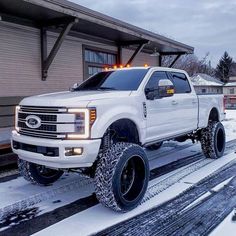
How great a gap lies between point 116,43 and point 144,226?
35.4 ft

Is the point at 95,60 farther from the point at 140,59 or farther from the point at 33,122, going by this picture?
the point at 33,122

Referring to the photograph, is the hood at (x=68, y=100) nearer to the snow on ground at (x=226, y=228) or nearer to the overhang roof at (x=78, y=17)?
the snow on ground at (x=226, y=228)

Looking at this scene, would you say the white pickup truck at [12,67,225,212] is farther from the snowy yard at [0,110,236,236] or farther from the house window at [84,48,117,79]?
the house window at [84,48,117,79]

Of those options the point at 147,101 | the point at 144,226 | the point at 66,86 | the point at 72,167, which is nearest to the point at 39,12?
the point at 66,86

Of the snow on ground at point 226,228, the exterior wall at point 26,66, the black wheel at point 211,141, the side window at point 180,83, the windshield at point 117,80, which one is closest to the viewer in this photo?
the snow on ground at point 226,228

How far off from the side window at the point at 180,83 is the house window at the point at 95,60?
5.98 metres

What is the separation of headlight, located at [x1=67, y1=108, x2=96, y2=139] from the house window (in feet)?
27.6

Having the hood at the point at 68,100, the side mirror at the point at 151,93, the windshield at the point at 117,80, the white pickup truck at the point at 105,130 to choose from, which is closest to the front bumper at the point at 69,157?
the white pickup truck at the point at 105,130

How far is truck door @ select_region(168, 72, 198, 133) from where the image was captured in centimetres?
660

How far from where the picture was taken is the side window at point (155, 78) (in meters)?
5.94

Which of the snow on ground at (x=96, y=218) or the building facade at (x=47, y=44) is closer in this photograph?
the snow on ground at (x=96, y=218)

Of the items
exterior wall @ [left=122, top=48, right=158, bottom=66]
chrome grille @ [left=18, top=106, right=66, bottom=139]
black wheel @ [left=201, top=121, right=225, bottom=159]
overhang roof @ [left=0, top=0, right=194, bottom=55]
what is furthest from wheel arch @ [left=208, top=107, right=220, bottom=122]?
exterior wall @ [left=122, top=48, right=158, bottom=66]

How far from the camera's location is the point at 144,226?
13.9ft

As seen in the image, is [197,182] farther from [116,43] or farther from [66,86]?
[116,43]
